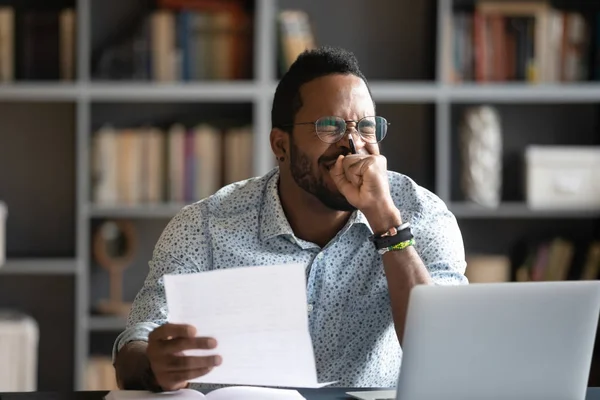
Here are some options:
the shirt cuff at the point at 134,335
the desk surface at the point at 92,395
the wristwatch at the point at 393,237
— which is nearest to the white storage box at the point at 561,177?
the wristwatch at the point at 393,237

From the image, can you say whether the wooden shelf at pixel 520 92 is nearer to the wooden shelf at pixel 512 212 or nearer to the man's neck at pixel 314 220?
the wooden shelf at pixel 512 212

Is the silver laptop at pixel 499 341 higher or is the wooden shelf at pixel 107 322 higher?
the silver laptop at pixel 499 341

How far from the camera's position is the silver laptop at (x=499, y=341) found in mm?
1369

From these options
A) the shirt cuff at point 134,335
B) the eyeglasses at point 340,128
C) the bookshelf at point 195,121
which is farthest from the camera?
the bookshelf at point 195,121

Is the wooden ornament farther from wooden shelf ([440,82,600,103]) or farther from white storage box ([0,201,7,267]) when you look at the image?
wooden shelf ([440,82,600,103])

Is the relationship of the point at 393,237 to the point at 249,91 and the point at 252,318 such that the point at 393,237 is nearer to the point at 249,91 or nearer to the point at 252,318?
the point at 252,318

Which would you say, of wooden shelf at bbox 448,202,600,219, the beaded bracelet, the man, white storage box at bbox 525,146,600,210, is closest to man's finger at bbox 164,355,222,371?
the man

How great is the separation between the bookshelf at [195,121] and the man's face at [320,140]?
156 centimetres

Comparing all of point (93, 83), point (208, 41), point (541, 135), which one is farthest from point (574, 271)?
point (93, 83)

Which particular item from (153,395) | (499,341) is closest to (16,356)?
(153,395)

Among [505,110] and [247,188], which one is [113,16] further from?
[247,188]

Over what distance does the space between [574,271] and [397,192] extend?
191cm

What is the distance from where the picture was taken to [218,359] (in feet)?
4.70

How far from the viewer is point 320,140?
2.00m
